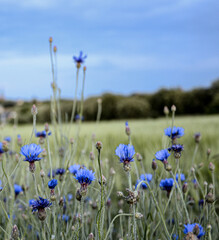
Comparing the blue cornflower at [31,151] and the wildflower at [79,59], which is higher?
the wildflower at [79,59]

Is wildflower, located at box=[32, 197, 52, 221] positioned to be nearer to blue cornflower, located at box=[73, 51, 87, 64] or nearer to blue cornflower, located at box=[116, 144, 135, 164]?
blue cornflower, located at box=[116, 144, 135, 164]

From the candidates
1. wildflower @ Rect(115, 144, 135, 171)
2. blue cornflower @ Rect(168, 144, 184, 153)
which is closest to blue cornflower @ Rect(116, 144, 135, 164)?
wildflower @ Rect(115, 144, 135, 171)

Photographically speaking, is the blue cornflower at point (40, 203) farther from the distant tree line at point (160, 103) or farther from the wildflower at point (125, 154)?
the distant tree line at point (160, 103)

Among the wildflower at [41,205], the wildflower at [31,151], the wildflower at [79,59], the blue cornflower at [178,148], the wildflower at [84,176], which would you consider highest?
the wildflower at [79,59]

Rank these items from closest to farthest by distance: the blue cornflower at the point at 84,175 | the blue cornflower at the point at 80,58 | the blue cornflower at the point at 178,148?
the blue cornflower at the point at 84,175, the blue cornflower at the point at 178,148, the blue cornflower at the point at 80,58

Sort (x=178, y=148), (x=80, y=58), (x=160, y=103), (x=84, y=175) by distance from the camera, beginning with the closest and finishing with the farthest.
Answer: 1. (x=84, y=175)
2. (x=178, y=148)
3. (x=80, y=58)
4. (x=160, y=103)

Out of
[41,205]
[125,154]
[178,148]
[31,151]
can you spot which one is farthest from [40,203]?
[178,148]

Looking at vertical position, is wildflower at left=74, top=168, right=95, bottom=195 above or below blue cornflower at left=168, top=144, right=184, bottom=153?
below

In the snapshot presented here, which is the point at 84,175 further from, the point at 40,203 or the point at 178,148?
the point at 178,148

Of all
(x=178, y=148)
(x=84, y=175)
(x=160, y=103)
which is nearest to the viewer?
(x=84, y=175)

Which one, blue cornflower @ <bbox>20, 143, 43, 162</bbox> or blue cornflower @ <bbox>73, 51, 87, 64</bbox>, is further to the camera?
blue cornflower @ <bbox>73, 51, 87, 64</bbox>

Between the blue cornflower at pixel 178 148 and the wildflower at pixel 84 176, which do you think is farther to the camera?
the blue cornflower at pixel 178 148

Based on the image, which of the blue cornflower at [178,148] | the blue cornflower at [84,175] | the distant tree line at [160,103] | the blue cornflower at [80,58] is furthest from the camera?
the distant tree line at [160,103]

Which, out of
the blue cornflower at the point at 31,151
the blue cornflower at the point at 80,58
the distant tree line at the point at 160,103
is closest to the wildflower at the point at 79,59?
the blue cornflower at the point at 80,58
